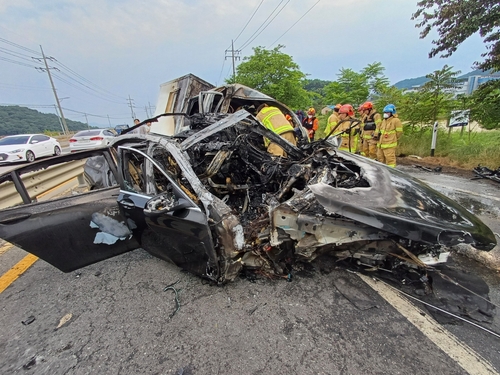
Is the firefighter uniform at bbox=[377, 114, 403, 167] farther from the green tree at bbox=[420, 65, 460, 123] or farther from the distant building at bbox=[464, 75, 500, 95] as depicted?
the green tree at bbox=[420, 65, 460, 123]

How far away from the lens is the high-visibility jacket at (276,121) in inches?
174

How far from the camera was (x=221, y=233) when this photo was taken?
75.2 inches

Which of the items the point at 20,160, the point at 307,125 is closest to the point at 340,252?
the point at 307,125

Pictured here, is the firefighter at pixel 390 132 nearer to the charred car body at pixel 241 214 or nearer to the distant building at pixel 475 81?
the distant building at pixel 475 81

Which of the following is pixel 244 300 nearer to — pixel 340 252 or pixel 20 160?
pixel 340 252

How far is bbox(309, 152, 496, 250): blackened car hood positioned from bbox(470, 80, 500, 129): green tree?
6151mm

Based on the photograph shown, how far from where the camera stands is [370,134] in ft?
21.9

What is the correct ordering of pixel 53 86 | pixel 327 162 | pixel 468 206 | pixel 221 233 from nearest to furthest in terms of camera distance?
pixel 221 233
pixel 327 162
pixel 468 206
pixel 53 86

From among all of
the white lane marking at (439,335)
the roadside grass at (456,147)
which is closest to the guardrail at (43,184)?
the white lane marking at (439,335)

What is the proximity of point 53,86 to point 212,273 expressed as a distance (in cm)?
4212

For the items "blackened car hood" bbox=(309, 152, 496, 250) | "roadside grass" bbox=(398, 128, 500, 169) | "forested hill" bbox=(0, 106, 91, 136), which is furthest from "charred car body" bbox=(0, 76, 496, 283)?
"forested hill" bbox=(0, 106, 91, 136)

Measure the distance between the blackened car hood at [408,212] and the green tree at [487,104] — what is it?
20.2 ft

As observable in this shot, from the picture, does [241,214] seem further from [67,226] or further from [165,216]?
[67,226]

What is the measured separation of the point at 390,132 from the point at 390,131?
0.07 ft
